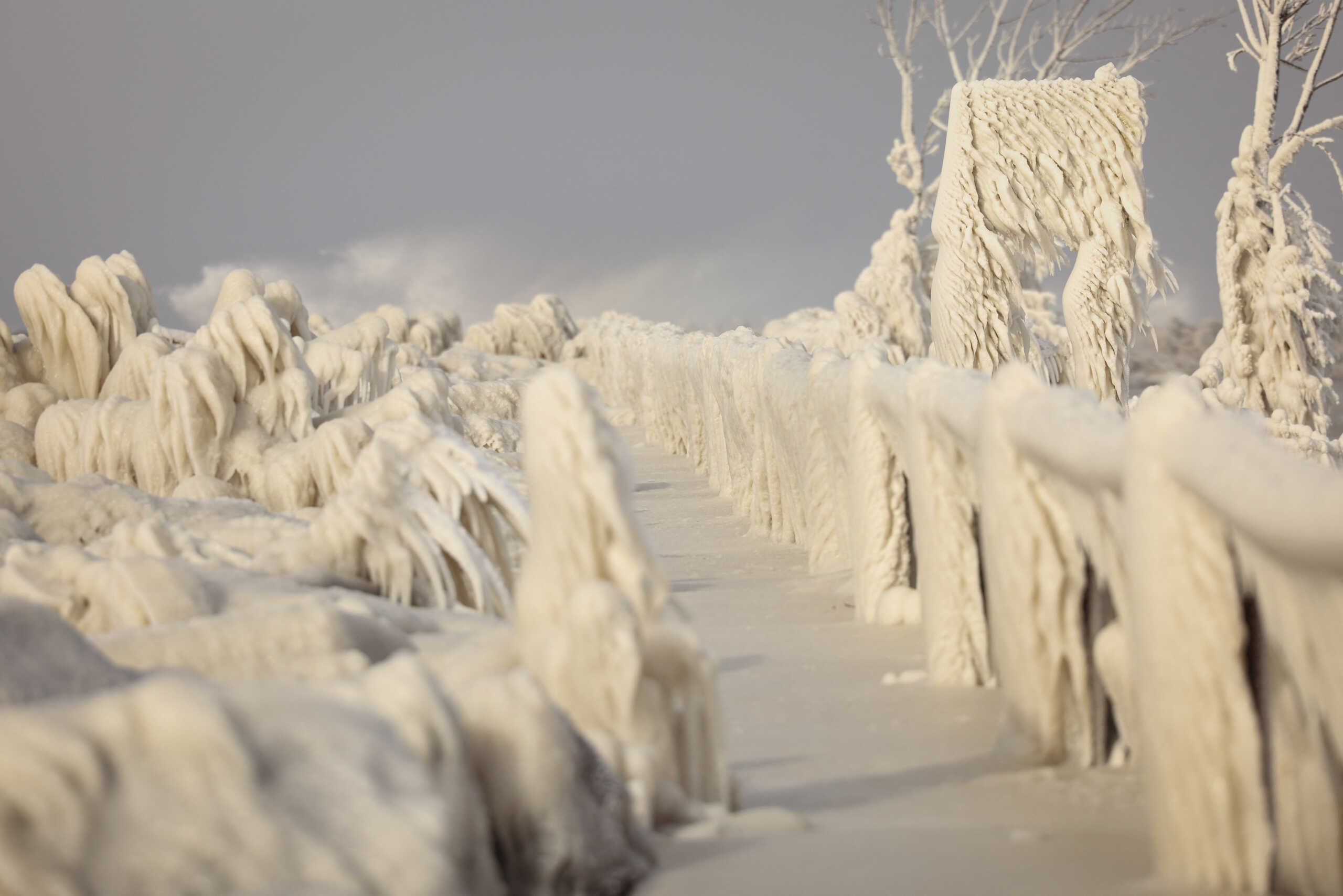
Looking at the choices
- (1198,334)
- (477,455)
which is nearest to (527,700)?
(477,455)

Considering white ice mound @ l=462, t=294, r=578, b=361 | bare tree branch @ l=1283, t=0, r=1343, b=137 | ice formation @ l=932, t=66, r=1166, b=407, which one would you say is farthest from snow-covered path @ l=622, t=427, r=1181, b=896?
white ice mound @ l=462, t=294, r=578, b=361

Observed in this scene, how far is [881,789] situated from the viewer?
10.1 feet

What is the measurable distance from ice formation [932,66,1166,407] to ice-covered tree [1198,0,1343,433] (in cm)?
111

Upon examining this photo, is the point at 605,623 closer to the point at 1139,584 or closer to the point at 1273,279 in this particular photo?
the point at 1139,584

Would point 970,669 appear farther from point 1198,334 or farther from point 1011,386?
point 1198,334

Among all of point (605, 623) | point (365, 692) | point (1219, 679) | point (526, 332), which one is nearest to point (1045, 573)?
point (1219, 679)

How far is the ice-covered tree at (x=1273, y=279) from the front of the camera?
1050 cm

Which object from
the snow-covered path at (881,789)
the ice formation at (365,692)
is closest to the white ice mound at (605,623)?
the ice formation at (365,692)

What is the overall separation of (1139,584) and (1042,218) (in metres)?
8.61

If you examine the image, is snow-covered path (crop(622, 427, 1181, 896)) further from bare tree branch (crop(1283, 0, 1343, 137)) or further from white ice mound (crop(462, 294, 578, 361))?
white ice mound (crop(462, 294, 578, 361))

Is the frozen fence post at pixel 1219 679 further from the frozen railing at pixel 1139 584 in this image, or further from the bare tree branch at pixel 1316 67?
the bare tree branch at pixel 1316 67

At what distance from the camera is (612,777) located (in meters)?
2.24

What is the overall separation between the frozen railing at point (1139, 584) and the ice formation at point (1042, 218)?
13.3ft

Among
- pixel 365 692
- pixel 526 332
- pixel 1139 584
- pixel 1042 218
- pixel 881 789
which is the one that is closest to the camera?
pixel 365 692
